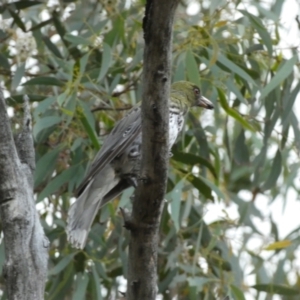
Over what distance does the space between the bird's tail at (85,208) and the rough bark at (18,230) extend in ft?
3.68

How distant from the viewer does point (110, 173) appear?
4.58 m

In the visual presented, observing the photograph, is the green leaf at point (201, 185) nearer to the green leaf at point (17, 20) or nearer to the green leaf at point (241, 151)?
the green leaf at point (241, 151)

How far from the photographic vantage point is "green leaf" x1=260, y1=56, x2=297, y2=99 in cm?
479

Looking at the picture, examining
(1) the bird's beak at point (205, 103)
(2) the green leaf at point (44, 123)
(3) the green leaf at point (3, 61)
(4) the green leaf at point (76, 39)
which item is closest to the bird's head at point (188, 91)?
(1) the bird's beak at point (205, 103)

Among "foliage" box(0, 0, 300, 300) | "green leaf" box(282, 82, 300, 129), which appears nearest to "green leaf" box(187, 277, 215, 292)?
"foliage" box(0, 0, 300, 300)

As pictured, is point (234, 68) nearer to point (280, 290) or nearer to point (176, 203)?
point (176, 203)

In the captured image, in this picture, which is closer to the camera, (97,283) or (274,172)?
(97,283)

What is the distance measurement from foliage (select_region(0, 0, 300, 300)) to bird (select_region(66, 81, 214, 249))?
201 mm

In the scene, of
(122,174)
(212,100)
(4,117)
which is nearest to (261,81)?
(212,100)

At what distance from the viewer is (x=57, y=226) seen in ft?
16.6

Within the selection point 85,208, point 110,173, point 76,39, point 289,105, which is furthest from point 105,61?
point 289,105

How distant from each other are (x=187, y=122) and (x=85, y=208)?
1.11 meters

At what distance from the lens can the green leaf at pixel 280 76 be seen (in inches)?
188

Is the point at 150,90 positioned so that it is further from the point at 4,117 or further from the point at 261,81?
the point at 261,81
